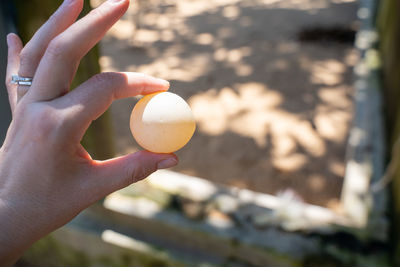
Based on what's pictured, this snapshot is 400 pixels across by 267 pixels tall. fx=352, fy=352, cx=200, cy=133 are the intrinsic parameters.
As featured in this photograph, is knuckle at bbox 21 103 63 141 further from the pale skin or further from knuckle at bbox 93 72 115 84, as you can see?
knuckle at bbox 93 72 115 84

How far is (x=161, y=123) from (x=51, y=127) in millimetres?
478

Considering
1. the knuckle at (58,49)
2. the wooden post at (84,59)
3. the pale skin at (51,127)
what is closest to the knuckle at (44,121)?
the pale skin at (51,127)

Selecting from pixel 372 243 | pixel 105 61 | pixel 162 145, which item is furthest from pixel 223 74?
pixel 162 145

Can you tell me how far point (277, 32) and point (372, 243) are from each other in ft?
15.6

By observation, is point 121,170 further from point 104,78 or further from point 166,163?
point 104,78

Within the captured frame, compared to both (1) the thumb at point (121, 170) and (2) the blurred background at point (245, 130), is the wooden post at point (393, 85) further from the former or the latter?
(1) the thumb at point (121, 170)

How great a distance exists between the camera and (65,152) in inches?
42.9

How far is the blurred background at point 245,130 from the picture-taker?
2406 millimetres

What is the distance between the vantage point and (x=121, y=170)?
1211mm

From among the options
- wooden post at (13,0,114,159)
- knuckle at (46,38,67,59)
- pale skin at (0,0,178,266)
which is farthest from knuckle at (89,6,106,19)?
wooden post at (13,0,114,159)

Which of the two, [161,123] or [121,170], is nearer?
[121,170]

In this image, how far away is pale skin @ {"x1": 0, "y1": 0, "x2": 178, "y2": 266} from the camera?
1047 millimetres

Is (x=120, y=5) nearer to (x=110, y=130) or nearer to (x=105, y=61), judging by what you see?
(x=110, y=130)

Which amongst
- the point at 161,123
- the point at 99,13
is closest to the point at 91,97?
the point at 99,13
